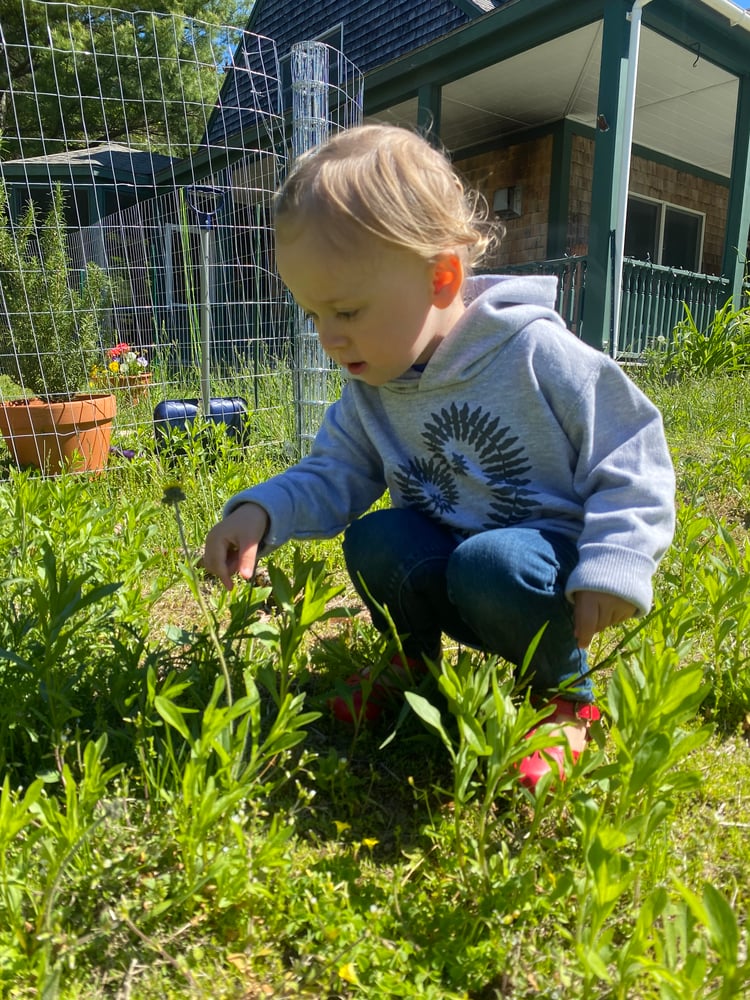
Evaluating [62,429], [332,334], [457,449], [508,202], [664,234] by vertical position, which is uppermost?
[508,202]

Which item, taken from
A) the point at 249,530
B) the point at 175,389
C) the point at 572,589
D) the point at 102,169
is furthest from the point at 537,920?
the point at 102,169

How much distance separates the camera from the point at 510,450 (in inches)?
62.4

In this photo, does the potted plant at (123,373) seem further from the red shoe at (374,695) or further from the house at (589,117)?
the red shoe at (374,695)

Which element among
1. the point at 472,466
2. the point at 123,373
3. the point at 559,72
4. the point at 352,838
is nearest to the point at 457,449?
the point at 472,466

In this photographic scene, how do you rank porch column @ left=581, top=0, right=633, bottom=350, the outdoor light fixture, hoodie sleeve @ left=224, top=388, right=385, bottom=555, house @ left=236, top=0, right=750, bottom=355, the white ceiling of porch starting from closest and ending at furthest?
1. hoodie sleeve @ left=224, top=388, right=385, bottom=555
2. porch column @ left=581, top=0, right=633, bottom=350
3. house @ left=236, top=0, right=750, bottom=355
4. the white ceiling of porch
5. the outdoor light fixture

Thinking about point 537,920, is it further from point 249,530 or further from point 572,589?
point 249,530

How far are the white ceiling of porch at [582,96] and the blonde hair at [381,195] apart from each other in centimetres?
689

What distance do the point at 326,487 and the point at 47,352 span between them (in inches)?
121

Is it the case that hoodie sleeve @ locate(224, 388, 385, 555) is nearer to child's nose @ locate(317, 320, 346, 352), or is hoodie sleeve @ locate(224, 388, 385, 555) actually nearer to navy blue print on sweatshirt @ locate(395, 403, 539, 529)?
navy blue print on sweatshirt @ locate(395, 403, 539, 529)

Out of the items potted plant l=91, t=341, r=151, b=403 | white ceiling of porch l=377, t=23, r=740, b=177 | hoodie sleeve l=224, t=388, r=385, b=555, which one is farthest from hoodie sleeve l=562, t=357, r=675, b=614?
white ceiling of porch l=377, t=23, r=740, b=177

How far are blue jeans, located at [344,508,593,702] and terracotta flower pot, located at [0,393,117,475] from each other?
277 centimetres

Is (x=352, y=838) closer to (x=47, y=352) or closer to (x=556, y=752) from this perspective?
(x=556, y=752)

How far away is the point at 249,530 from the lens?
1582mm

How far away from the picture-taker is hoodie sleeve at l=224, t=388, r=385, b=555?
65.0 inches
